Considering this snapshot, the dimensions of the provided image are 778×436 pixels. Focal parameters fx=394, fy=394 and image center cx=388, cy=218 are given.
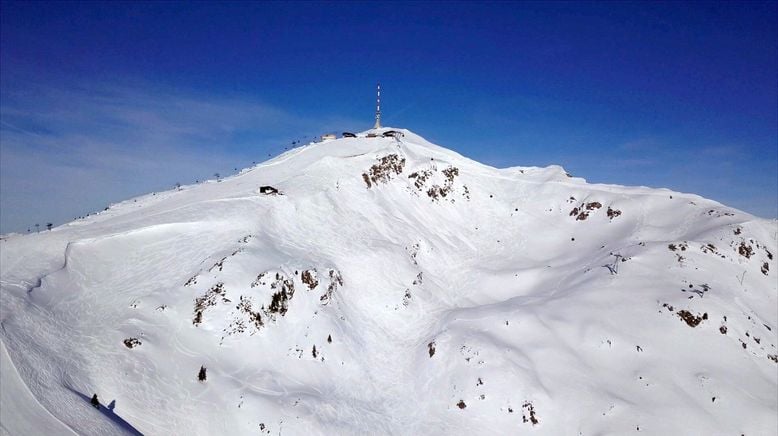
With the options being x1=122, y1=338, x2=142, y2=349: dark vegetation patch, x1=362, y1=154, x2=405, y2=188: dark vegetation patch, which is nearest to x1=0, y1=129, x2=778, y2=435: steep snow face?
x1=122, y1=338, x2=142, y2=349: dark vegetation patch

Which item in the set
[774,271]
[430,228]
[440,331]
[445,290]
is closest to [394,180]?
[430,228]

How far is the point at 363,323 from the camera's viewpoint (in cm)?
3192

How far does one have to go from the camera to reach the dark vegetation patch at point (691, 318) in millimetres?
29800

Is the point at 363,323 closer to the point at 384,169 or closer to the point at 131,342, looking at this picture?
the point at 131,342

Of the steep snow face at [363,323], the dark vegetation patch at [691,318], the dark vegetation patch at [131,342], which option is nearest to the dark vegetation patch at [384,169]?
the steep snow face at [363,323]

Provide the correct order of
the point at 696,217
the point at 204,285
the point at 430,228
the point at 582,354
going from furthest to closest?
1. the point at 430,228
2. the point at 696,217
3. the point at 582,354
4. the point at 204,285

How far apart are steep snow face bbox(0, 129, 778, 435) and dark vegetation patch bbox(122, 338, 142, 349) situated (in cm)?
Answer: 8

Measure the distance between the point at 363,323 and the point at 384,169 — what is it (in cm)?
2521

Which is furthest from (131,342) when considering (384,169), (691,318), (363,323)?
(691,318)

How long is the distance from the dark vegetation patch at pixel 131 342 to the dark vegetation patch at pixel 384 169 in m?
30.9

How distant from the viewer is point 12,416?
43.0 feet

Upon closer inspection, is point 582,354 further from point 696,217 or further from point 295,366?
point 696,217

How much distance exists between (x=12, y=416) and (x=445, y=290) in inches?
1242

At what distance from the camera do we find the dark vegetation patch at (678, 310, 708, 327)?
29800mm
